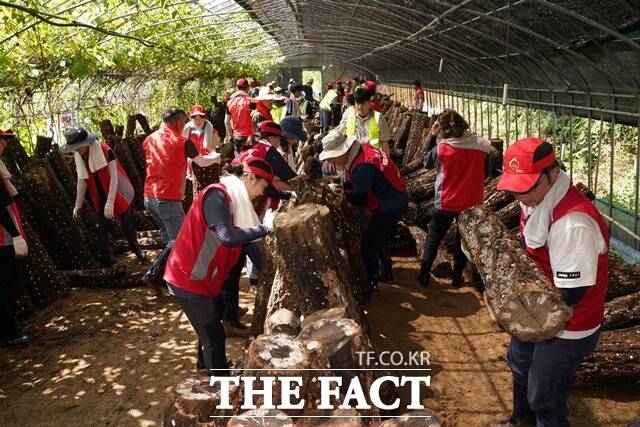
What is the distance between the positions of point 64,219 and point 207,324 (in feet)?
12.6

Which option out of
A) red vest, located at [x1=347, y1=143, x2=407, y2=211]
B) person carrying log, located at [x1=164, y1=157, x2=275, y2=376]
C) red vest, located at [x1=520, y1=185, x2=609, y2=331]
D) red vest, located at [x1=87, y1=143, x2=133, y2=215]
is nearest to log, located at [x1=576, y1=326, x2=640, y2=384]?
red vest, located at [x1=520, y1=185, x2=609, y2=331]

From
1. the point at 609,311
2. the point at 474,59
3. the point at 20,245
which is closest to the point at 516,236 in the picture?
the point at 609,311

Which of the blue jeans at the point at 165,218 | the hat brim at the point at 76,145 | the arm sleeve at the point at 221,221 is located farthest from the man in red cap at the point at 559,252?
the hat brim at the point at 76,145

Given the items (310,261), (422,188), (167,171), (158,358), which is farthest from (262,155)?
(422,188)

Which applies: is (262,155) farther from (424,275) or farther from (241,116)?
(241,116)

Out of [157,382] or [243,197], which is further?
[157,382]

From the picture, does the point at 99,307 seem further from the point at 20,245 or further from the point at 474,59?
the point at 474,59

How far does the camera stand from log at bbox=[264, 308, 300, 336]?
3574 millimetres

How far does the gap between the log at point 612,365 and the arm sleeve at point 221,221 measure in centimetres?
Answer: 270

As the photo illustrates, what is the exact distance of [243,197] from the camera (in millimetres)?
3584

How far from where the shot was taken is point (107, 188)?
20.6 feet

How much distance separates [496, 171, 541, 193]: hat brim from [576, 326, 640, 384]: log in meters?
1.99

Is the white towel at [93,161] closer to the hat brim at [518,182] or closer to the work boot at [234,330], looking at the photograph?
the work boot at [234,330]

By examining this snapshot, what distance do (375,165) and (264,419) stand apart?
10.4 ft
